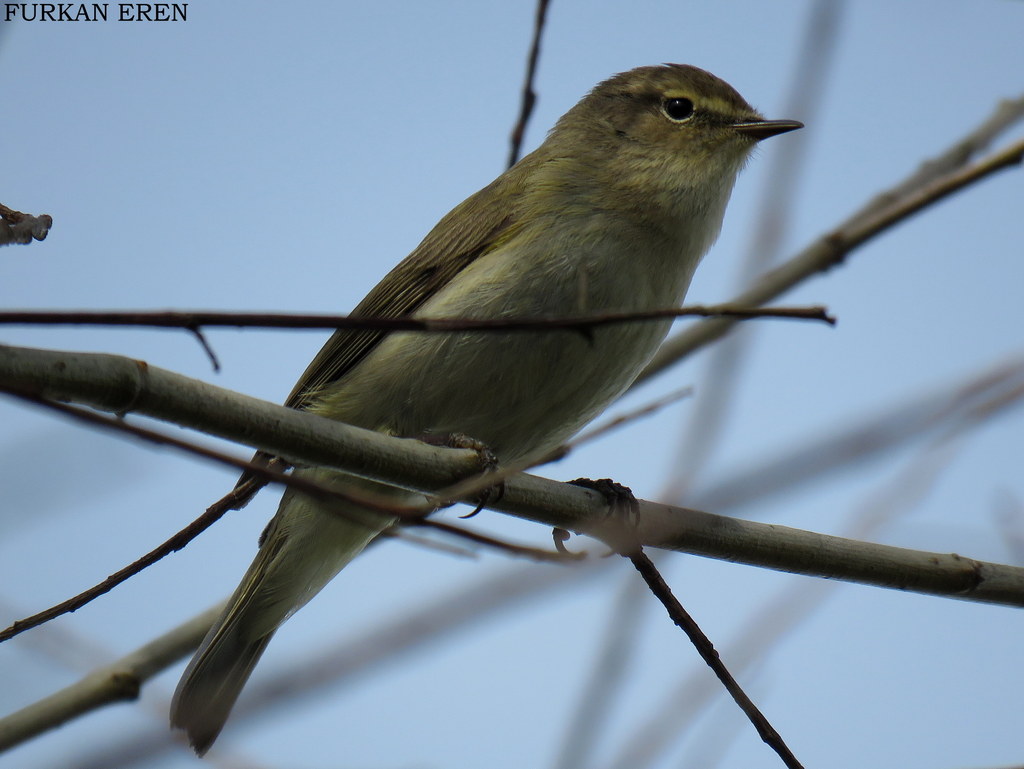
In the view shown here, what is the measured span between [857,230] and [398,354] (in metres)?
1.77

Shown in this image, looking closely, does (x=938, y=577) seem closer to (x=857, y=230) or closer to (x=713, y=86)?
(x=857, y=230)

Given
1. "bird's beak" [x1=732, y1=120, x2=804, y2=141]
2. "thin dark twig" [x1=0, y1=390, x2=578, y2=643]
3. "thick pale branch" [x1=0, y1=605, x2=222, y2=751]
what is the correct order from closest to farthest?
"thin dark twig" [x1=0, y1=390, x2=578, y2=643] < "thick pale branch" [x1=0, y1=605, x2=222, y2=751] < "bird's beak" [x1=732, y1=120, x2=804, y2=141]

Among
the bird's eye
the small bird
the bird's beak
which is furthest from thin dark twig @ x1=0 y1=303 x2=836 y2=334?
the bird's eye

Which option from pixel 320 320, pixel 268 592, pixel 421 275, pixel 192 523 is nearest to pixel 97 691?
pixel 268 592

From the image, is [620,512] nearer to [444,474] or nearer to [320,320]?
[444,474]

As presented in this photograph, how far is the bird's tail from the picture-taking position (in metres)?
4.16

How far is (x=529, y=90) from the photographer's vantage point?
4.01m

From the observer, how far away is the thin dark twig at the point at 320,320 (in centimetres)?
154

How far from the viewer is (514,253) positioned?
4070 mm

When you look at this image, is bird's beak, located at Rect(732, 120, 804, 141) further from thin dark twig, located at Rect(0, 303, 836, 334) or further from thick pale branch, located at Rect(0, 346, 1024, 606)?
thin dark twig, located at Rect(0, 303, 836, 334)

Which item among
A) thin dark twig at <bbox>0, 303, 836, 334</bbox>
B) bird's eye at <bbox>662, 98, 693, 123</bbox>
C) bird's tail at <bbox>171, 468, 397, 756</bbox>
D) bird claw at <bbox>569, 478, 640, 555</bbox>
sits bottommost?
bird's tail at <bbox>171, 468, 397, 756</bbox>

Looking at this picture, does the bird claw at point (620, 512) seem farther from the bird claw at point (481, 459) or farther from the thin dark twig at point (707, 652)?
the bird claw at point (481, 459)

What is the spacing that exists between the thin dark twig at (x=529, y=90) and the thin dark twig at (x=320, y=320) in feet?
7.22

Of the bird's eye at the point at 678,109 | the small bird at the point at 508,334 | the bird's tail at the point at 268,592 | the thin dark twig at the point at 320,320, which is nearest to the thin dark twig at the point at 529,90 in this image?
the small bird at the point at 508,334
